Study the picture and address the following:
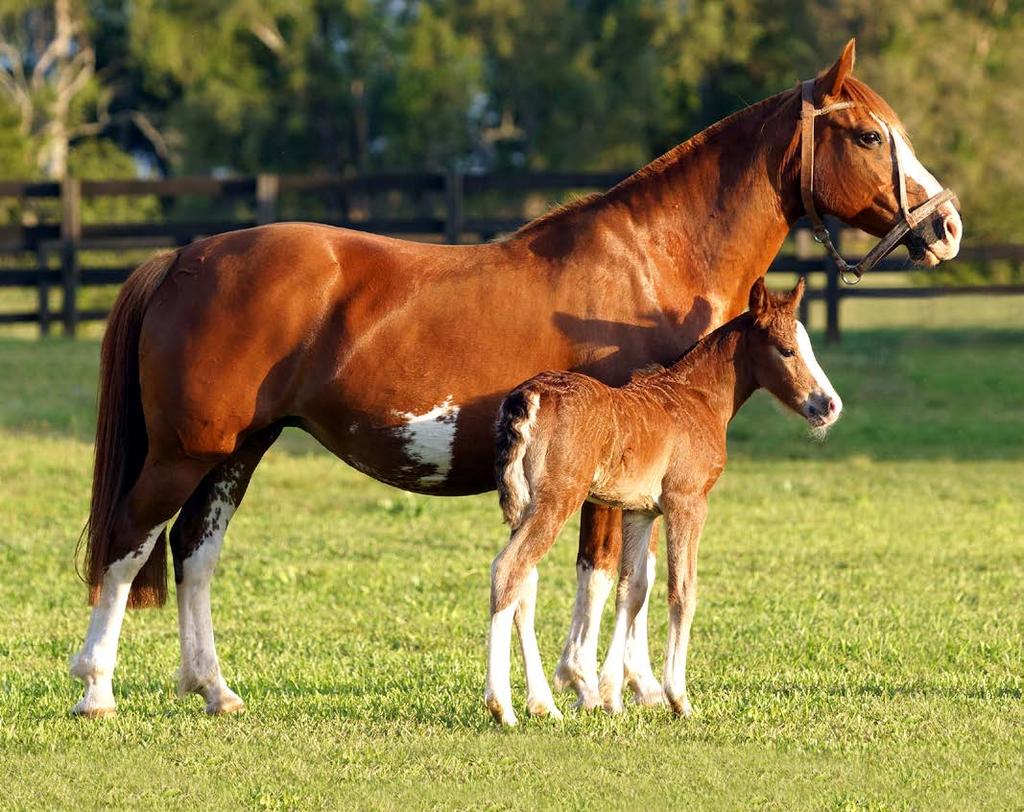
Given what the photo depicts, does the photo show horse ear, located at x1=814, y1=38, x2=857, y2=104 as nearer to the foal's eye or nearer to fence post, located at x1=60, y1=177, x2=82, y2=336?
the foal's eye

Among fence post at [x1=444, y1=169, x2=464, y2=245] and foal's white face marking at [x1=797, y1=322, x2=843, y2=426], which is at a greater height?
foal's white face marking at [x1=797, y1=322, x2=843, y2=426]

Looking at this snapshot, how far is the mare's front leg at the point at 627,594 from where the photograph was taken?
6145 mm

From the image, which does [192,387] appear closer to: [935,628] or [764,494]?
[935,628]

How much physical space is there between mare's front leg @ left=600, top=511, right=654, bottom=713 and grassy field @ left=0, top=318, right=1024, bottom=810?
6.3 inches

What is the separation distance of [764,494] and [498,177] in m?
9.17

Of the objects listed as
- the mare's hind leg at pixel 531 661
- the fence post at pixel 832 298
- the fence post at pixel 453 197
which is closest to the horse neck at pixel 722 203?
the mare's hind leg at pixel 531 661

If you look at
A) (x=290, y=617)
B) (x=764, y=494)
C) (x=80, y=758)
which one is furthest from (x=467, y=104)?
(x=80, y=758)

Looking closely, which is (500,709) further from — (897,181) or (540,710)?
(897,181)

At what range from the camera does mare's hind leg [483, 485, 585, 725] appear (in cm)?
567

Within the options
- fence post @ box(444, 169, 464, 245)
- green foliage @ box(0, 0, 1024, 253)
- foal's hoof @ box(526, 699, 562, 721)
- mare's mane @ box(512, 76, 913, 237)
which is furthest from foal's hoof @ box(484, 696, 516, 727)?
green foliage @ box(0, 0, 1024, 253)

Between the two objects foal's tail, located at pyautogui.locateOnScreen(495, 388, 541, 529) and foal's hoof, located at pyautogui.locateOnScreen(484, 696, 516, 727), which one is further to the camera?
foal's hoof, located at pyautogui.locateOnScreen(484, 696, 516, 727)

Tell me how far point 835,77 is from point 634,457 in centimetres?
166

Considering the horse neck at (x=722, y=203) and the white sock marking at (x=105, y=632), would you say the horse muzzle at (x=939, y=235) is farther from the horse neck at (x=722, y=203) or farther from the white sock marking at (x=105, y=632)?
the white sock marking at (x=105, y=632)

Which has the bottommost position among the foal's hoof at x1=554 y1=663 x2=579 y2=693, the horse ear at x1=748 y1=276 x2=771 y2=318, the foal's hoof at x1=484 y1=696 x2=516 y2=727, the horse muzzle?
the foal's hoof at x1=554 y1=663 x2=579 y2=693
